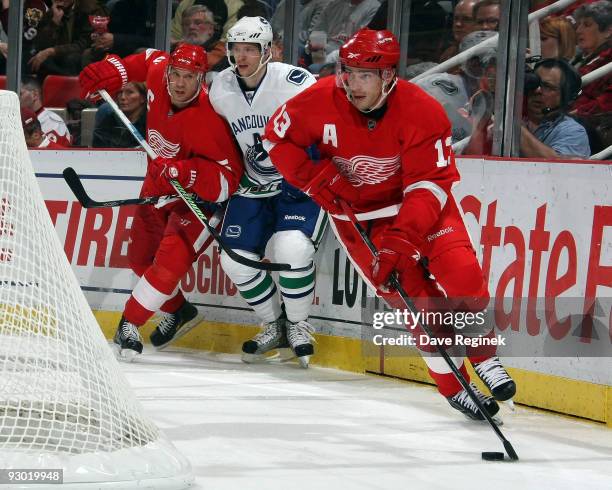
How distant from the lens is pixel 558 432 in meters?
3.92

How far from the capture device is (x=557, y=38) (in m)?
4.49

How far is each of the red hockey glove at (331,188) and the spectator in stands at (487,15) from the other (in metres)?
1.04

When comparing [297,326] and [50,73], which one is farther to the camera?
[50,73]

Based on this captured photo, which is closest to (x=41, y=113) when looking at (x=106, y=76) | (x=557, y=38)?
(x=106, y=76)

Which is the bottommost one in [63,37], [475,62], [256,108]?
[256,108]

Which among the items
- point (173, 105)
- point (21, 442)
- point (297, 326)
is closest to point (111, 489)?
point (21, 442)

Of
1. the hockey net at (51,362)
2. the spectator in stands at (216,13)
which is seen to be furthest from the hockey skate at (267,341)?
the hockey net at (51,362)

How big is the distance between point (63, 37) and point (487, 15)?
106 inches

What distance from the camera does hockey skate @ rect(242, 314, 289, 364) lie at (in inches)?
Result: 205

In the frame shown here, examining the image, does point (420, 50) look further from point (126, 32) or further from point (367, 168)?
point (126, 32)

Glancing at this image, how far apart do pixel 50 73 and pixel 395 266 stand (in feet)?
11.2

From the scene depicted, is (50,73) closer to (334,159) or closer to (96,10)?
(96,10)

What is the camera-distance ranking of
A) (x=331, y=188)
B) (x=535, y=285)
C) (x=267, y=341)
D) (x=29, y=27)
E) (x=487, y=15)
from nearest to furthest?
1. (x=331, y=188)
2. (x=535, y=285)
3. (x=487, y=15)
4. (x=267, y=341)
5. (x=29, y=27)

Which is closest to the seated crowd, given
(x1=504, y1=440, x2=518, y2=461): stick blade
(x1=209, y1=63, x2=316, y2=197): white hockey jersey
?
(x1=209, y1=63, x2=316, y2=197): white hockey jersey
